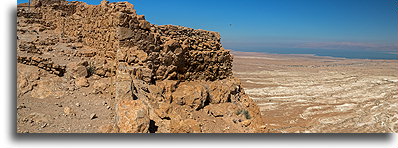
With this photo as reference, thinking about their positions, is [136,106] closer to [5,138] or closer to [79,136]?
[79,136]

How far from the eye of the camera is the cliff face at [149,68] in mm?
5129

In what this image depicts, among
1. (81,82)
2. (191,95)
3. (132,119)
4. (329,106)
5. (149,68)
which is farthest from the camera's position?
A: (329,106)

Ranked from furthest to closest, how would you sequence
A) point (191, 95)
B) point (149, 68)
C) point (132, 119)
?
point (191, 95)
point (149, 68)
point (132, 119)

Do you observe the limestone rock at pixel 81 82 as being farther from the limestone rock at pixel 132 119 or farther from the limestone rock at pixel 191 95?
the limestone rock at pixel 191 95

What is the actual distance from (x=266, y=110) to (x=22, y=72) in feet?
50.7

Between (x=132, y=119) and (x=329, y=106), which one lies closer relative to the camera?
(x=132, y=119)

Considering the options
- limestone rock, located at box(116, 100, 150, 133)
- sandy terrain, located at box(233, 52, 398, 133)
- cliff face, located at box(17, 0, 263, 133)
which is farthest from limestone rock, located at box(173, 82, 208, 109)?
sandy terrain, located at box(233, 52, 398, 133)

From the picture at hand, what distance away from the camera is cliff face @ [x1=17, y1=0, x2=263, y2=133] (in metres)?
5.13

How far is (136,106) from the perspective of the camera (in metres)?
4.27

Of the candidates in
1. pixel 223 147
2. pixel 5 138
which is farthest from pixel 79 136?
pixel 223 147

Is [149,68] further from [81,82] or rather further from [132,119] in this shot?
[132,119]

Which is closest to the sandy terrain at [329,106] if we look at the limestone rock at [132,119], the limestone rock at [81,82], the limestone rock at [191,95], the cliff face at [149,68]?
the cliff face at [149,68]

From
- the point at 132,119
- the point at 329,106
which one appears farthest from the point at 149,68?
the point at 329,106

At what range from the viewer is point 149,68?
19.3ft
